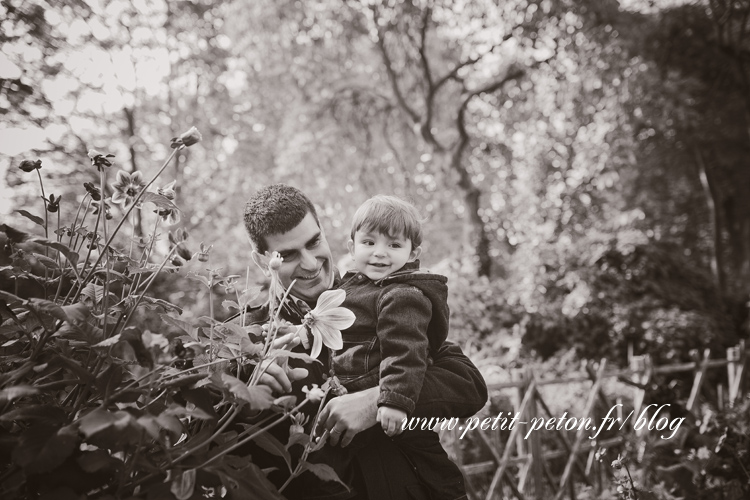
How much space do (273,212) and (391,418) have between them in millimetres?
634

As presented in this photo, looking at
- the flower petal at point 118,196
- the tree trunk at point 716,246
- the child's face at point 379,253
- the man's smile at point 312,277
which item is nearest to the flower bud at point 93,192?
the flower petal at point 118,196

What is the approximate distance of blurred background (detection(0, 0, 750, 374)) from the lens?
716cm

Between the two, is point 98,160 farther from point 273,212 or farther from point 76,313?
point 273,212

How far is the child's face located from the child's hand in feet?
1.35

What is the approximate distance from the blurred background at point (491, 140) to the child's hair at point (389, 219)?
470 cm

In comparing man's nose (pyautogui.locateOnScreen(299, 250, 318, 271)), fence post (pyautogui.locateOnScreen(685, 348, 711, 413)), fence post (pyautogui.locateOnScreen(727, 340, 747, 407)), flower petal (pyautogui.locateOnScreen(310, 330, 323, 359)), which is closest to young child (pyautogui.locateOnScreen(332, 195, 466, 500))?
man's nose (pyautogui.locateOnScreen(299, 250, 318, 271))

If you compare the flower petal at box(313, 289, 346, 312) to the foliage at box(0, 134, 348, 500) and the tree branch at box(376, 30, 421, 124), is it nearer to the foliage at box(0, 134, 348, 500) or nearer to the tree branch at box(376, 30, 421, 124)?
the foliage at box(0, 134, 348, 500)

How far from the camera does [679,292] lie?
7414 millimetres

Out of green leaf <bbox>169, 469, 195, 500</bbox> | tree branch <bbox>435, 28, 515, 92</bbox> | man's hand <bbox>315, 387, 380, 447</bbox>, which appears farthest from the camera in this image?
tree branch <bbox>435, 28, 515, 92</bbox>

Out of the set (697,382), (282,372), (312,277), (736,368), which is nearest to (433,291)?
(312,277)

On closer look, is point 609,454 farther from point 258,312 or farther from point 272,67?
point 272,67

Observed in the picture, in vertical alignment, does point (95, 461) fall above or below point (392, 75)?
below

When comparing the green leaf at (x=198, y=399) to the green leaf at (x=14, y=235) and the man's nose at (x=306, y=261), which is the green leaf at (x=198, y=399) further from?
the man's nose at (x=306, y=261)

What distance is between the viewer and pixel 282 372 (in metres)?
1.02
